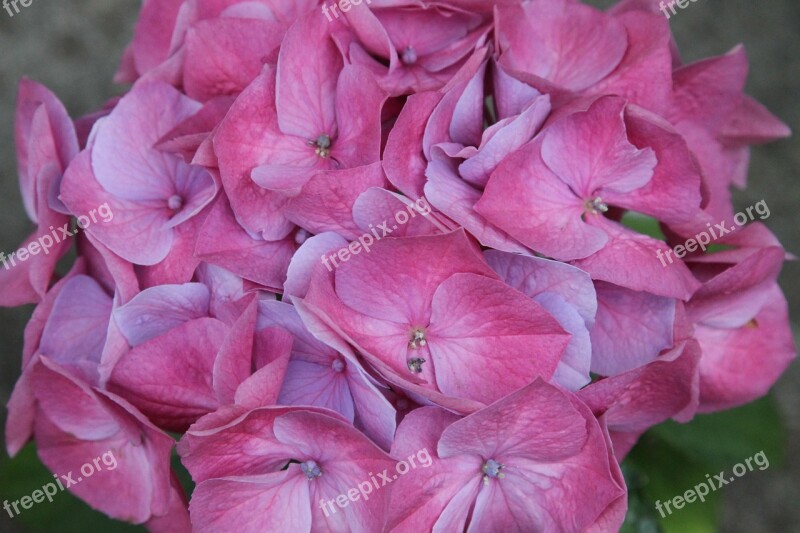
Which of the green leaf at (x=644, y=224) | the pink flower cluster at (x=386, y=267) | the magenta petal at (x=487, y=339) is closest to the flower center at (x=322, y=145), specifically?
the pink flower cluster at (x=386, y=267)

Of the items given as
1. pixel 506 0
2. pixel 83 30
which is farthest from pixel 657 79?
pixel 83 30

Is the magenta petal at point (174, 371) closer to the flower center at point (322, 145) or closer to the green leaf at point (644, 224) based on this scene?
the flower center at point (322, 145)

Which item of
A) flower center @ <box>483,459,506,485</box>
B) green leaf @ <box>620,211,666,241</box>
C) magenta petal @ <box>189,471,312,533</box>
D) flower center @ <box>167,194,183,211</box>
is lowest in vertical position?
green leaf @ <box>620,211,666,241</box>

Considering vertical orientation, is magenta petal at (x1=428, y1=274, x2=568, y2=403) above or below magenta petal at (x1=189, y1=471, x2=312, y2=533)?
above

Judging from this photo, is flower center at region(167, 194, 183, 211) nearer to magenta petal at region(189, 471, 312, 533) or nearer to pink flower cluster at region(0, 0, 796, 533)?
pink flower cluster at region(0, 0, 796, 533)

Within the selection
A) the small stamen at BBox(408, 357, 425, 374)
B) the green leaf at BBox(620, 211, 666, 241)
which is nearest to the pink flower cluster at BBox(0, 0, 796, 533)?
the small stamen at BBox(408, 357, 425, 374)

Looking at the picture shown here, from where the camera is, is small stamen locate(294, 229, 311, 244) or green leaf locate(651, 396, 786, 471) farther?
green leaf locate(651, 396, 786, 471)

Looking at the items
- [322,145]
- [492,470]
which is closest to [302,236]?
[322,145]

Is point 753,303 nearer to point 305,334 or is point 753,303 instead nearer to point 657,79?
point 657,79
